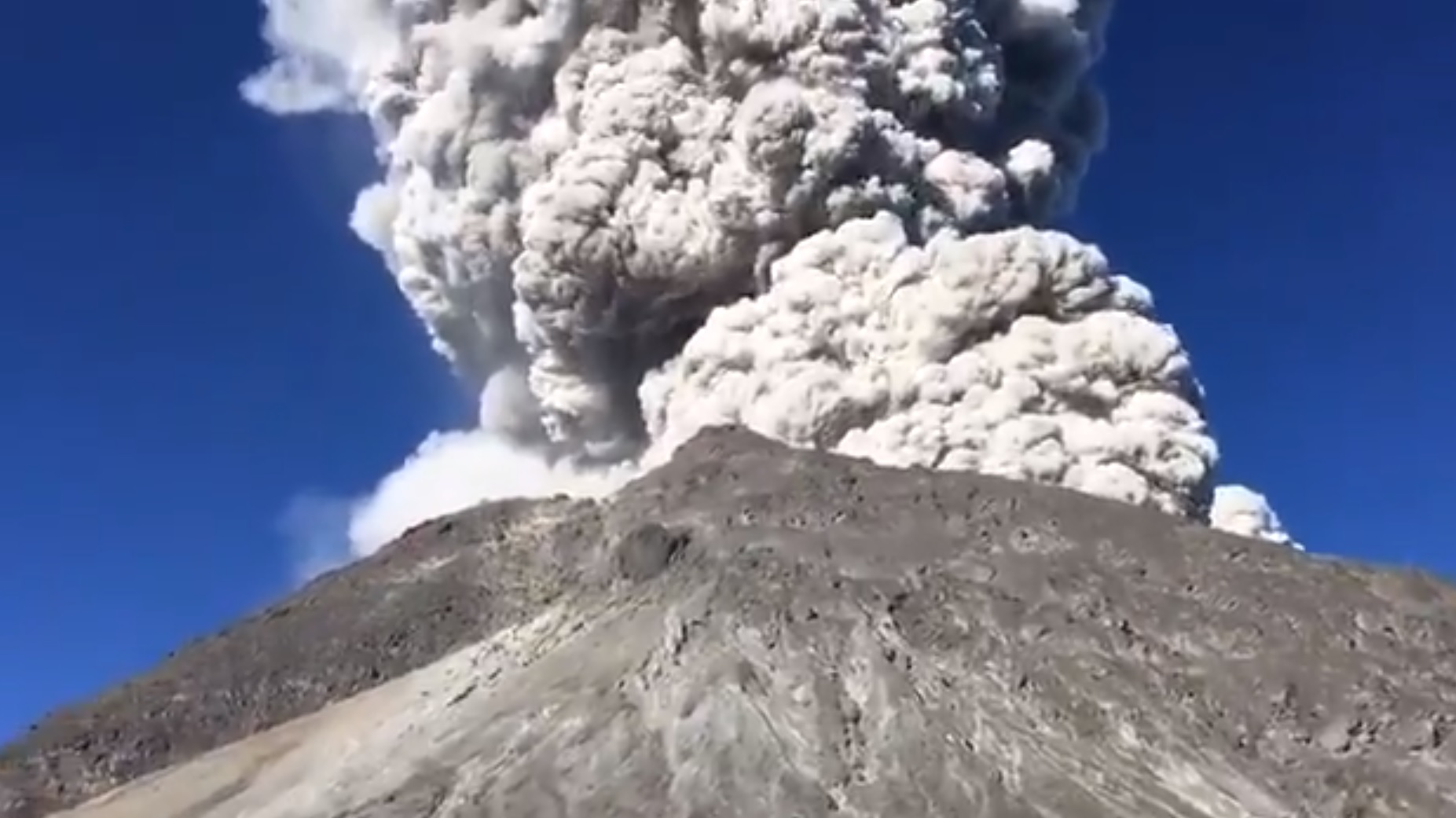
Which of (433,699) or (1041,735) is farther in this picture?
(433,699)

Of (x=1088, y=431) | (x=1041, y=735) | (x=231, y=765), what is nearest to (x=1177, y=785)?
(x=1041, y=735)

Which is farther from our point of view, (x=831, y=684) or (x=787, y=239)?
(x=787, y=239)

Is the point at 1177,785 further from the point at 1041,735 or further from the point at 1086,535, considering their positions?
the point at 1086,535
